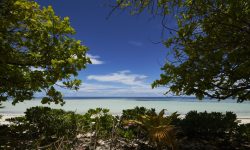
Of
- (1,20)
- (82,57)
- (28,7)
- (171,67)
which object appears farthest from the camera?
(171,67)

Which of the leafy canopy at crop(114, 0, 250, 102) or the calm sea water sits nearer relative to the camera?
the leafy canopy at crop(114, 0, 250, 102)

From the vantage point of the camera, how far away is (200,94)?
41.6ft

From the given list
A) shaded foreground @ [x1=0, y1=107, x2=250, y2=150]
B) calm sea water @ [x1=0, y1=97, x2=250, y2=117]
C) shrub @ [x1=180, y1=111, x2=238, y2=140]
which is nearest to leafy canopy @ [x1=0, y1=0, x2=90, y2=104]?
shaded foreground @ [x1=0, y1=107, x2=250, y2=150]

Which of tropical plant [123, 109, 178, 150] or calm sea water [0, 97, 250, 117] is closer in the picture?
tropical plant [123, 109, 178, 150]

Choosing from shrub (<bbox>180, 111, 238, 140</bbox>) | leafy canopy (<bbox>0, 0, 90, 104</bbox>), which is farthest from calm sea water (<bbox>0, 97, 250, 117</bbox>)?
shrub (<bbox>180, 111, 238, 140</bbox>)

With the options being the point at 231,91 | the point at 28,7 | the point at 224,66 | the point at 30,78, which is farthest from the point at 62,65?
the point at 231,91

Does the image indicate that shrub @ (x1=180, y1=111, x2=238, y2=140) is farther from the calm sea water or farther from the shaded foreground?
the calm sea water

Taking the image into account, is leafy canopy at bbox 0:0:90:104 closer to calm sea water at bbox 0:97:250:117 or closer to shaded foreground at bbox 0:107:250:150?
shaded foreground at bbox 0:107:250:150

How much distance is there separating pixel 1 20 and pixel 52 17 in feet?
6.21

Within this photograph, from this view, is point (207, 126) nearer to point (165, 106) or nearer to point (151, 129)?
point (151, 129)

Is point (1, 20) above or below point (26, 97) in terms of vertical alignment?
above

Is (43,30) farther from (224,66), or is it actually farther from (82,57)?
(224,66)

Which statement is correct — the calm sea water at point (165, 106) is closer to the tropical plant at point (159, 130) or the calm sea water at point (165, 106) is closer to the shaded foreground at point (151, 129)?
the shaded foreground at point (151, 129)

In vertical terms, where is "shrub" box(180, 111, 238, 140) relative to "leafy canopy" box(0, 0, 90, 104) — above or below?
below
